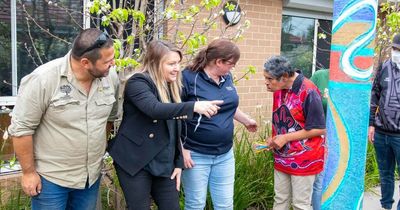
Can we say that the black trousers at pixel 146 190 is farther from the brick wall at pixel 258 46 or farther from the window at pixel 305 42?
the window at pixel 305 42

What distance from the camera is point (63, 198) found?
10.2 feet

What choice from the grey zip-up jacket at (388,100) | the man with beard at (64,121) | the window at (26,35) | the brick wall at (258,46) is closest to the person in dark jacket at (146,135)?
the man with beard at (64,121)

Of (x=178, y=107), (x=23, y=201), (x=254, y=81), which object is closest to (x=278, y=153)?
(x=178, y=107)

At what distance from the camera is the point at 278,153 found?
4.02 metres

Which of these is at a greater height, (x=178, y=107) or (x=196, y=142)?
(x=178, y=107)

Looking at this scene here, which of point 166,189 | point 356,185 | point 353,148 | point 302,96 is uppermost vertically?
point 302,96

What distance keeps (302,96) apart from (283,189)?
2.80 ft

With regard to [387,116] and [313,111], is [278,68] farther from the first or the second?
[387,116]

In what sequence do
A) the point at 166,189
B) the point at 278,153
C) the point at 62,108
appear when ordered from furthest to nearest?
the point at 278,153 → the point at 166,189 → the point at 62,108

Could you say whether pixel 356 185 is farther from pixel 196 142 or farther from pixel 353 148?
pixel 196 142

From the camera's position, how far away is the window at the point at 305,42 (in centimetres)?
832

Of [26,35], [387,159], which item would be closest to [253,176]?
[387,159]

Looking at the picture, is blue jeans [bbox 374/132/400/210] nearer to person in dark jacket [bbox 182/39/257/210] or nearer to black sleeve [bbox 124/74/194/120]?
person in dark jacket [bbox 182/39/257/210]

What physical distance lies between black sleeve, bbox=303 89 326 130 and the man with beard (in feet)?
5.12
